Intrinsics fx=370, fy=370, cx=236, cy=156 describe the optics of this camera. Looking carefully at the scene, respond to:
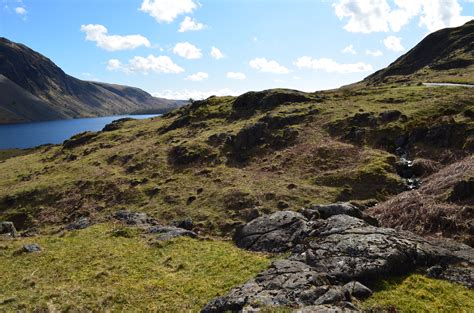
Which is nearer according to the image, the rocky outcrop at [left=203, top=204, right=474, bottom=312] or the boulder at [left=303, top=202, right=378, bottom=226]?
the rocky outcrop at [left=203, top=204, right=474, bottom=312]

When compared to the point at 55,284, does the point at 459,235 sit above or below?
Answer: above

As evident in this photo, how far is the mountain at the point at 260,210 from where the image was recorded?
19.4m

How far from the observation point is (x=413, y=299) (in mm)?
17625

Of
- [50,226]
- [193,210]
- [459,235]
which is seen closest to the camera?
[459,235]

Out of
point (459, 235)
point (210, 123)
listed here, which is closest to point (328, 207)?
point (459, 235)

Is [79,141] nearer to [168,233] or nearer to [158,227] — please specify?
[158,227]

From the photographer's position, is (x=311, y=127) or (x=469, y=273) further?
(x=311, y=127)

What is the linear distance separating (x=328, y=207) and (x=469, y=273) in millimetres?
13029

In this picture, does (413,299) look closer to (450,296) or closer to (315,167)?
(450,296)

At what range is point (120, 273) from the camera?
24172 mm

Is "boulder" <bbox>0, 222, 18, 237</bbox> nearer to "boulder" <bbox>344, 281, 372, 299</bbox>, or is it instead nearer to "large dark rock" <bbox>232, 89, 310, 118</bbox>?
"boulder" <bbox>344, 281, 372, 299</bbox>

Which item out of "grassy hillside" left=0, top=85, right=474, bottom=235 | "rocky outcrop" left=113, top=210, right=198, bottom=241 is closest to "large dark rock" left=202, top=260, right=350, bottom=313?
"rocky outcrop" left=113, top=210, right=198, bottom=241

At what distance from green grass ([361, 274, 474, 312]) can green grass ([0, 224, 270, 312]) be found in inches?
281

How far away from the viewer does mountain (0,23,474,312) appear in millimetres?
19375
